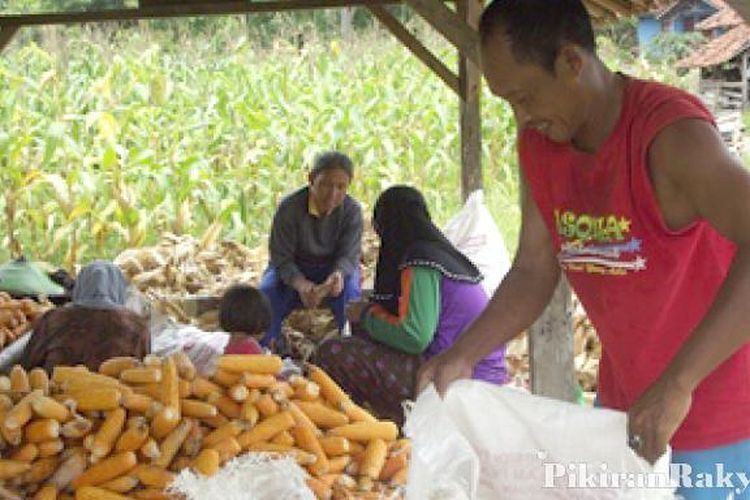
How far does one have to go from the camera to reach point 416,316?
15.8 ft

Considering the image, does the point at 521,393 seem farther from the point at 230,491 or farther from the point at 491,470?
the point at 230,491

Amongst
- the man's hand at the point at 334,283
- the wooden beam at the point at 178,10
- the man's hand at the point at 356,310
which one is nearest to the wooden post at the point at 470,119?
the wooden beam at the point at 178,10

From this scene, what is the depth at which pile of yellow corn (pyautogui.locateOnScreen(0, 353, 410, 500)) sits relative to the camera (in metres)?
3.52

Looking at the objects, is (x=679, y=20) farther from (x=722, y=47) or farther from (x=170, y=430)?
(x=170, y=430)

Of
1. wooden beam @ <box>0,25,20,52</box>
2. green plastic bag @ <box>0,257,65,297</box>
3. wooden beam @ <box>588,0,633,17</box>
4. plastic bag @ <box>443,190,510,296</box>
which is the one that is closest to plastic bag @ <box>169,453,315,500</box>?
plastic bag @ <box>443,190,510,296</box>

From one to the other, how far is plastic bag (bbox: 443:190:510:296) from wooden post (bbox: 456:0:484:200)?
67 centimetres

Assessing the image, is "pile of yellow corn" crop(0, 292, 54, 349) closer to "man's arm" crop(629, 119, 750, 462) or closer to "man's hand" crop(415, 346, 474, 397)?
"man's hand" crop(415, 346, 474, 397)

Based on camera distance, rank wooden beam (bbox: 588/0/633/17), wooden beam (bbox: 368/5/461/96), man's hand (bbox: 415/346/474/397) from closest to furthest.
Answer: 1. man's hand (bbox: 415/346/474/397)
2. wooden beam (bbox: 588/0/633/17)
3. wooden beam (bbox: 368/5/461/96)

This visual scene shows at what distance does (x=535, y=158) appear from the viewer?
2.25m

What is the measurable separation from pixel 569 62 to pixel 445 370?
64 centimetres

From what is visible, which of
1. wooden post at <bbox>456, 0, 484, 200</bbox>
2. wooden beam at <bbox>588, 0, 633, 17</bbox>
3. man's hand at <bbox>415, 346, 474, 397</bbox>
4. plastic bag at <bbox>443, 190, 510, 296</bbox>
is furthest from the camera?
wooden post at <bbox>456, 0, 484, 200</bbox>

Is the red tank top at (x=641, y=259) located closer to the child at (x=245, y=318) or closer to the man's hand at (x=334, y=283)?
the child at (x=245, y=318)

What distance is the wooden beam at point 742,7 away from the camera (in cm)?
235

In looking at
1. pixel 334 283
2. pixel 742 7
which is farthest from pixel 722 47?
pixel 742 7
